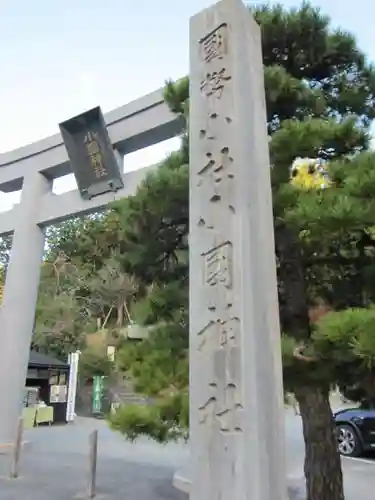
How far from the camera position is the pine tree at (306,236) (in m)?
2.66

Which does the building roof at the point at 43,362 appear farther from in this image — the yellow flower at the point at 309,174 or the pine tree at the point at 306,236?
the yellow flower at the point at 309,174

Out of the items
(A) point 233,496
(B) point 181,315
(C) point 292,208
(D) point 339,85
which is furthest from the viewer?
(D) point 339,85

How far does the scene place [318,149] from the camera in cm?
323

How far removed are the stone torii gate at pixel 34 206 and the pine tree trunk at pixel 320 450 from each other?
411 centimetres

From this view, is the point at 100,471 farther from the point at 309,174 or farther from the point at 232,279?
the point at 232,279

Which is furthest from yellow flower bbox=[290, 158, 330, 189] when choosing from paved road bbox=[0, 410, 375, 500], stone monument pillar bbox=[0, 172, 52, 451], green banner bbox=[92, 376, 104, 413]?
green banner bbox=[92, 376, 104, 413]

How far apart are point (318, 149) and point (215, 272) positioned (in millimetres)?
1288

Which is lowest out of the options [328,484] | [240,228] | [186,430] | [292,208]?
[328,484]

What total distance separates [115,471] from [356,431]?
369cm

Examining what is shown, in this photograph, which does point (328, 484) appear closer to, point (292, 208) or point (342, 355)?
point (342, 355)

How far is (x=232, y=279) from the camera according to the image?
2.41 metres

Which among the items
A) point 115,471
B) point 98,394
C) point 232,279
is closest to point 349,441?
point 115,471

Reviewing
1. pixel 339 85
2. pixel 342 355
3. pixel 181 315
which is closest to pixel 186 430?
pixel 181 315

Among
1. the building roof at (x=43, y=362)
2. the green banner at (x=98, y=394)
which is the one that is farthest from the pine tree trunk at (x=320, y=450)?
the green banner at (x=98, y=394)
